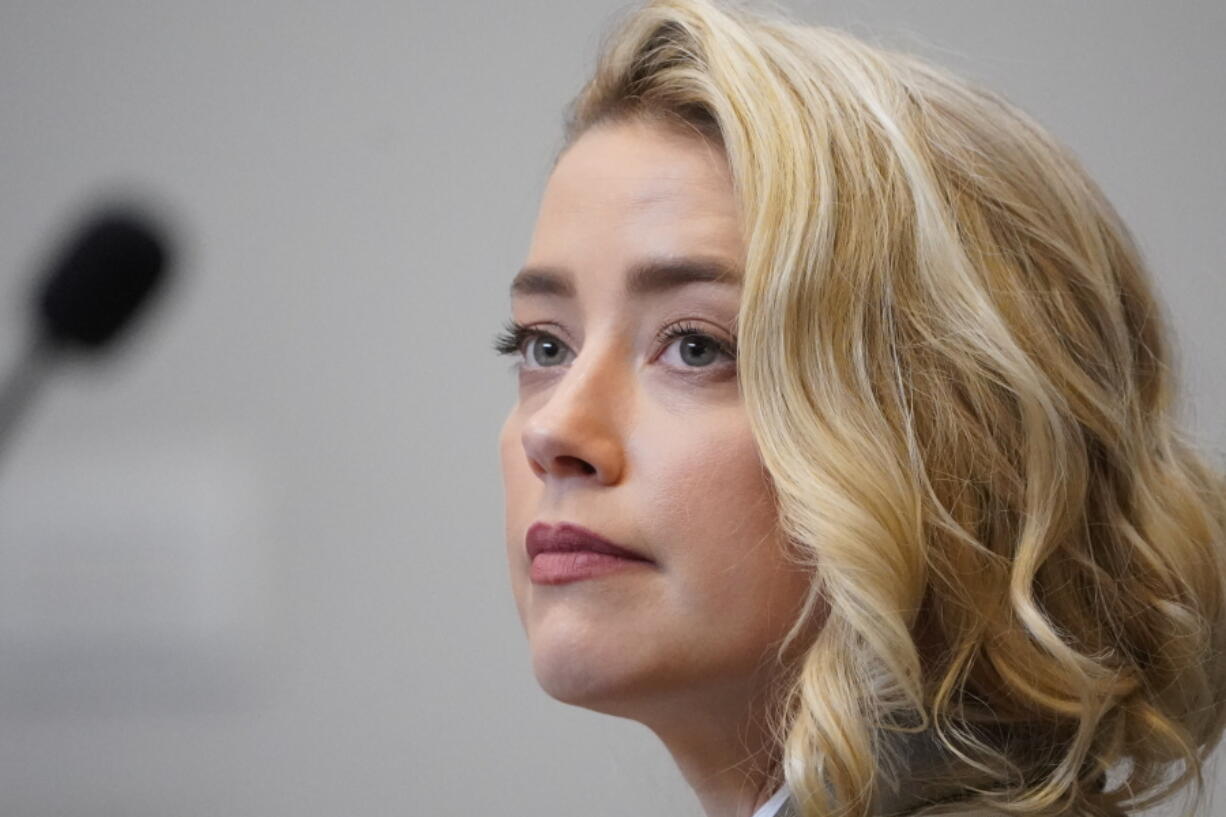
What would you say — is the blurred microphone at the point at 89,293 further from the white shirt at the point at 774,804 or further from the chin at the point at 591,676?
the white shirt at the point at 774,804

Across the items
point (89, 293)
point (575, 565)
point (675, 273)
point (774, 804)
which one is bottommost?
point (774, 804)

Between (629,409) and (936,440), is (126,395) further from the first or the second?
(936,440)

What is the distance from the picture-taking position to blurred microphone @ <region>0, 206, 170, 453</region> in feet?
4.36

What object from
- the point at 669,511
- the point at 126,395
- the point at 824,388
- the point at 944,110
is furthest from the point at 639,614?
the point at 126,395

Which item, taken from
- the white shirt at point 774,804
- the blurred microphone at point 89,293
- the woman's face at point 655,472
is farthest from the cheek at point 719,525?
the blurred microphone at point 89,293

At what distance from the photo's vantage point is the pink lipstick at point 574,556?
840mm

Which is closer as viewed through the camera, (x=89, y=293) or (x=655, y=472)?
(x=655, y=472)

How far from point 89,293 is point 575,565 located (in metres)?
0.67

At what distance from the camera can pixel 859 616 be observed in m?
0.79

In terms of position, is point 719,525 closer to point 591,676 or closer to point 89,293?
point 591,676

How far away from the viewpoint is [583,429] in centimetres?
84

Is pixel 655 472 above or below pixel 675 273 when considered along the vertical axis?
below

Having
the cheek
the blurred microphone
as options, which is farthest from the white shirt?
the blurred microphone

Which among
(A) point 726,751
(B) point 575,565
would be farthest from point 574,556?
(A) point 726,751
